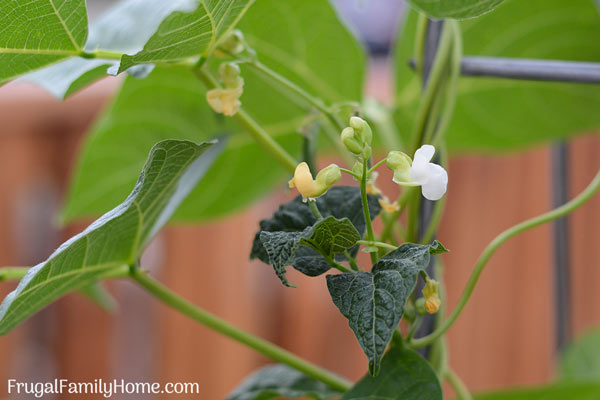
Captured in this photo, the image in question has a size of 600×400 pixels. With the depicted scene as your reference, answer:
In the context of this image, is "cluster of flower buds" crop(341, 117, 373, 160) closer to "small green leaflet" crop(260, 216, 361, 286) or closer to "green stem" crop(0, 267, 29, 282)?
"small green leaflet" crop(260, 216, 361, 286)

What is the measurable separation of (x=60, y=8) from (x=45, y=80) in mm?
87

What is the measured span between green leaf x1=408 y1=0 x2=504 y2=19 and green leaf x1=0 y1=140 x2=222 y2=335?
0.28 feet

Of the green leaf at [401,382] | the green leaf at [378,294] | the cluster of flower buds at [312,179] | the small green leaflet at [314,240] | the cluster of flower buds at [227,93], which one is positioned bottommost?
the green leaf at [401,382]

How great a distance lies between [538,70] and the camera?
272 millimetres

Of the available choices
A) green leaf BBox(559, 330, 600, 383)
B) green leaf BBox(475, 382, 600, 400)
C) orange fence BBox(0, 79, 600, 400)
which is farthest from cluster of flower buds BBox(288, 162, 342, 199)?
orange fence BBox(0, 79, 600, 400)

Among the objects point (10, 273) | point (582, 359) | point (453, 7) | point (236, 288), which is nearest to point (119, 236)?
point (10, 273)

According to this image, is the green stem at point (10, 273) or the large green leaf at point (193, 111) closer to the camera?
the green stem at point (10, 273)

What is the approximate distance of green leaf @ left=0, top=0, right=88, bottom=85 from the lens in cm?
22

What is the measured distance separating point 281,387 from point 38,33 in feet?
0.59

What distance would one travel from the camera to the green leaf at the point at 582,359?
0.56 meters

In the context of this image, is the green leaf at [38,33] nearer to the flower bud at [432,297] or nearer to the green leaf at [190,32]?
→ the green leaf at [190,32]

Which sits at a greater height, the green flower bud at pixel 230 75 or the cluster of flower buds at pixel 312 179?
the green flower bud at pixel 230 75

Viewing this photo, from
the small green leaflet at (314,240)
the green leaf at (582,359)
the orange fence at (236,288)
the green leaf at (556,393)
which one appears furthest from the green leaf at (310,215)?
the orange fence at (236,288)

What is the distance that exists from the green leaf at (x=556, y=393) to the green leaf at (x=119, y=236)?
214 mm
